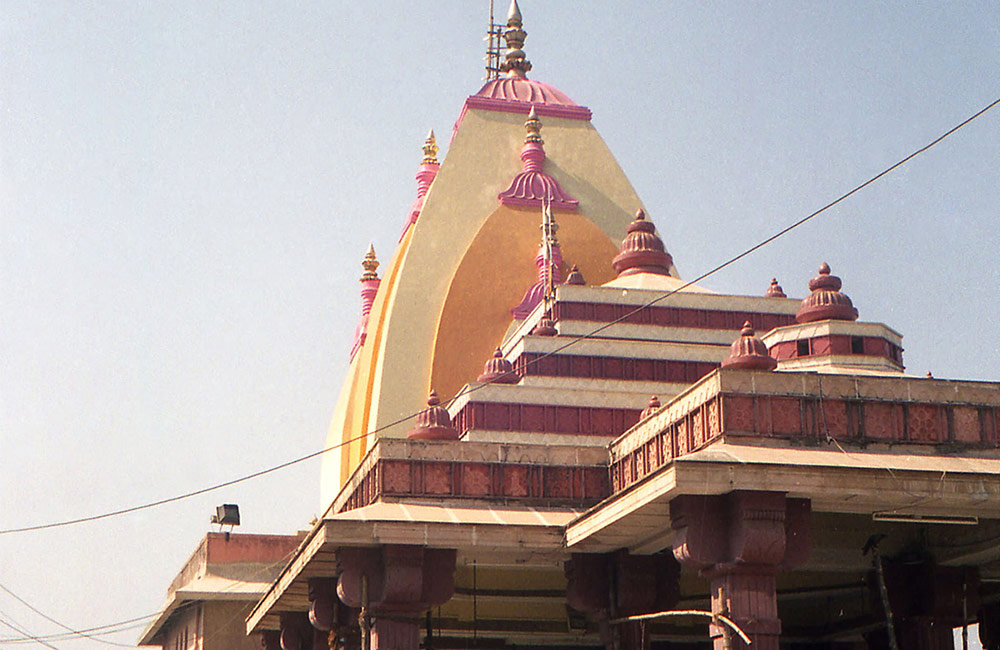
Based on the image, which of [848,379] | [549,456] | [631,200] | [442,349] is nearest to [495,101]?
[631,200]

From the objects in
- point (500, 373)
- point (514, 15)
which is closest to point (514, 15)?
point (514, 15)

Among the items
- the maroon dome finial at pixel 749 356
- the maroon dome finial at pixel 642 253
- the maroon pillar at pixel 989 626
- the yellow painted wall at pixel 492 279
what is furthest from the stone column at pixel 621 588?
the yellow painted wall at pixel 492 279

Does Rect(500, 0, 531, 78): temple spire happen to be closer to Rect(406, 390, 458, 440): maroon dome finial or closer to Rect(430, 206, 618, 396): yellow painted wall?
Rect(430, 206, 618, 396): yellow painted wall

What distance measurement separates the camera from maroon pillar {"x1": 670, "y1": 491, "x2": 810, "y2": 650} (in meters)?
17.8

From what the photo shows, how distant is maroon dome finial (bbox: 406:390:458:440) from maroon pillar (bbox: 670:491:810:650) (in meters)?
8.55

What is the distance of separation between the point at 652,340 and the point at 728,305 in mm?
2128

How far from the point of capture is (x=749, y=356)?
2225cm

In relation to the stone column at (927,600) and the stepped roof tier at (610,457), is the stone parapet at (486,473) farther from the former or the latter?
the stone column at (927,600)

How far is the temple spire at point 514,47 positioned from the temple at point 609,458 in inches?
176

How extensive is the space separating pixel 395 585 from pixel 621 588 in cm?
358

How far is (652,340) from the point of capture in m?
31.5

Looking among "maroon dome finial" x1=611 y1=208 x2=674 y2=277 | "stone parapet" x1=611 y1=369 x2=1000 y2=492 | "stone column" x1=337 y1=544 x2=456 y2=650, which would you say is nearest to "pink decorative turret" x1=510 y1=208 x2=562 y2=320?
"maroon dome finial" x1=611 y1=208 x2=674 y2=277

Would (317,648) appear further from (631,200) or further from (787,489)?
(631,200)

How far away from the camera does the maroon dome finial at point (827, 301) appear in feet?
91.2
